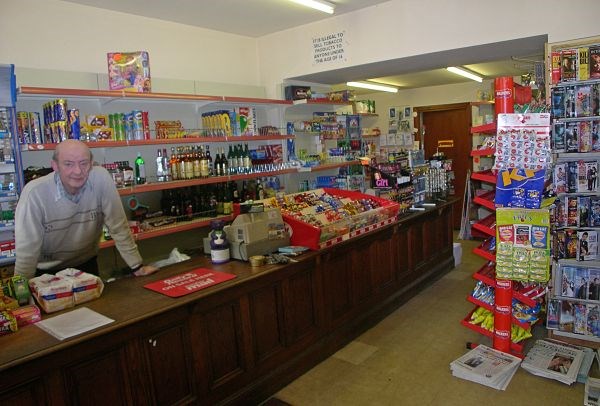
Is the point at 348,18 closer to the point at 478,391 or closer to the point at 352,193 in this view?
the point at 352,193

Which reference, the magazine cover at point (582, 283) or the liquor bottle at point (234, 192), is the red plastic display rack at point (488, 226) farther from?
the liquor bottle at point (234, 192)

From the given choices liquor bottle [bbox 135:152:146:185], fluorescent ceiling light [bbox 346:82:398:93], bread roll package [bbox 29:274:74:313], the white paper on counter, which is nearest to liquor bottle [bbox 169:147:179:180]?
liquor bottle [bbox 135:152:146:185]

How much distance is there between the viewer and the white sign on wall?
4.97m

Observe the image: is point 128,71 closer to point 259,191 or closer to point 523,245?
point 259,191

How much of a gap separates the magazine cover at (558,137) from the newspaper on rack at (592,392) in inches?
70.5

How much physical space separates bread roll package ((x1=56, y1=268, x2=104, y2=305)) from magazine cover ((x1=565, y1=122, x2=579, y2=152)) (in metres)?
3.69

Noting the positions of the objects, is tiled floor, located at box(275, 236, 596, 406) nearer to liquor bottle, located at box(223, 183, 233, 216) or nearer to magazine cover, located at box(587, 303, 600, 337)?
magazine cover, located at box(587, 303, 600, 337)

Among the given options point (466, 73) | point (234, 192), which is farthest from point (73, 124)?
point (466, 73)

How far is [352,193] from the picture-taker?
15.1ft

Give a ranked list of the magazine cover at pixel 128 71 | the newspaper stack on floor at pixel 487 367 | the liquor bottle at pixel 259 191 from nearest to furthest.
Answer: the newspaper stack on floor at pixel 487 367
the magazine cover at pixel 128 71
the liquor bottle at pixel 259 191

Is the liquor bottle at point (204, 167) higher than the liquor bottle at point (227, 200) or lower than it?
higher

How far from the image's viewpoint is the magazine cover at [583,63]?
11.5ft

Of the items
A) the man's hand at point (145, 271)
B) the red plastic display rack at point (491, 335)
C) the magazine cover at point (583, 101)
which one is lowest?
the red plastic display rack at point (491, 335)

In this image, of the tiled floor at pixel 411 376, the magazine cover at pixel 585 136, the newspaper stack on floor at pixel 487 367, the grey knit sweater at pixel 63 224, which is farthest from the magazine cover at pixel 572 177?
the grey knit sweater at pixel 63 224
